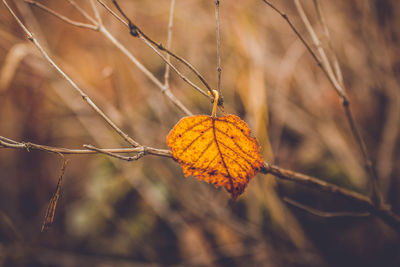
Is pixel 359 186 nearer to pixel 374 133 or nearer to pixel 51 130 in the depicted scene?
pixel 374 133

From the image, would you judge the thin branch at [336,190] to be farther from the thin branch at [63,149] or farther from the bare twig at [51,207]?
the bare twig at [51,207]

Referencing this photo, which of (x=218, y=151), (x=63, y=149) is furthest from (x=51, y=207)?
(x=218, y=151)

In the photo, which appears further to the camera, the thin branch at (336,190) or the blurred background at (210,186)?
the blurred background at (210,186)

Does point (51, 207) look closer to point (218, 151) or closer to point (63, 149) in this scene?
point (63, 149)

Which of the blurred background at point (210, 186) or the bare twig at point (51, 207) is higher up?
the blurred background at point (210, 186)

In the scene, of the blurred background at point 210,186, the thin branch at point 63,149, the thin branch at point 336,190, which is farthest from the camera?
the blurred background at point 210,186

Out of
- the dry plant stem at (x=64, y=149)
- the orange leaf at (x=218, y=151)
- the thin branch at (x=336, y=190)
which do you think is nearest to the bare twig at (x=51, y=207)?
the dry plant stem at (x=64, y=149)
